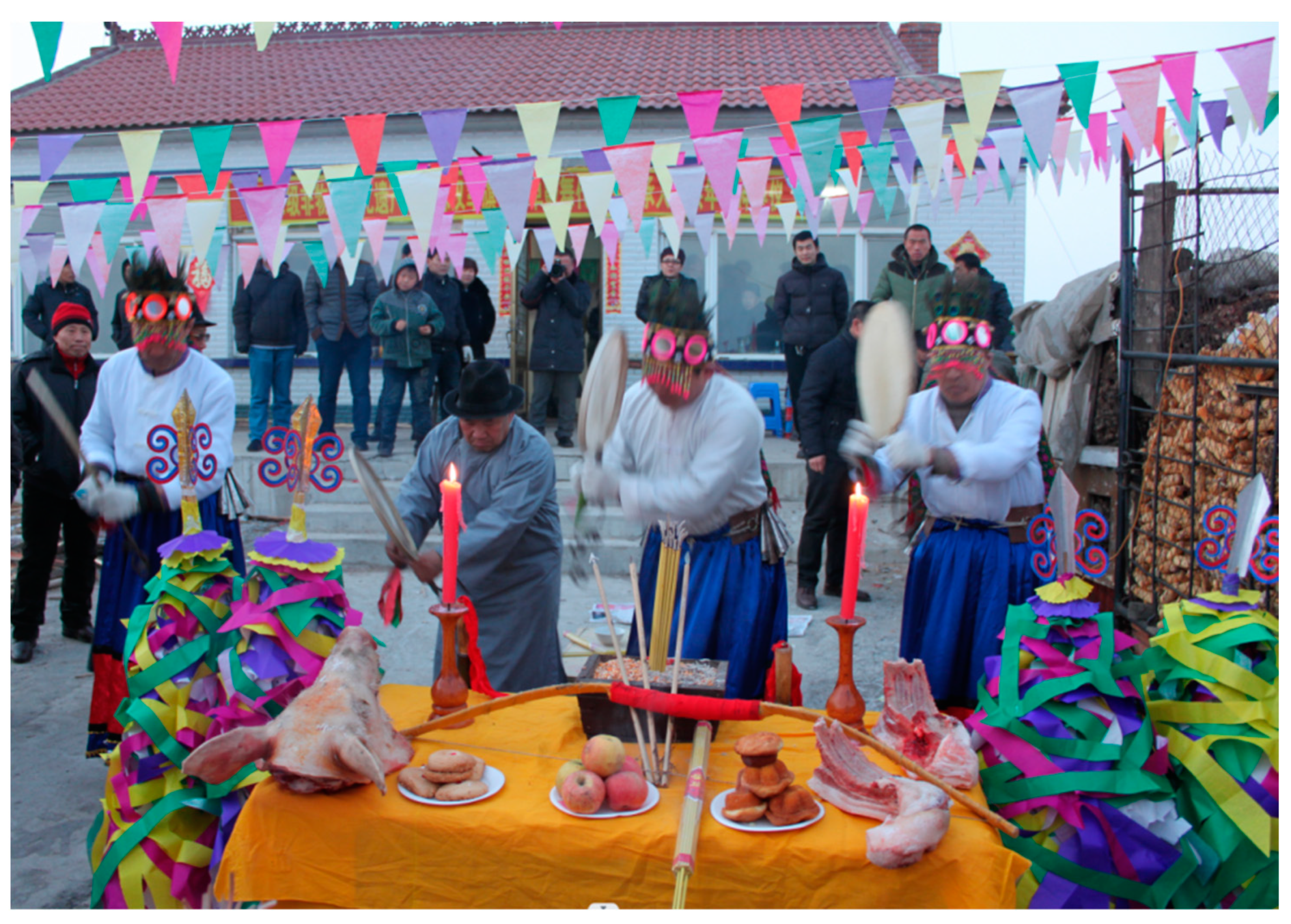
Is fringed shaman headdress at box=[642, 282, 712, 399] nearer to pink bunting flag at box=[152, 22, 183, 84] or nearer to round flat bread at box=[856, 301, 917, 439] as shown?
round flat bread at box=[856, 301, 917, 439]

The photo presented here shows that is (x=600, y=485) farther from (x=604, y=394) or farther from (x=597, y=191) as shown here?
(x=597, y=191)

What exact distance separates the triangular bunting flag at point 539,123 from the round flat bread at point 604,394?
173cm

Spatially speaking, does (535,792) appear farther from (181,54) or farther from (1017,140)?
(181,54)

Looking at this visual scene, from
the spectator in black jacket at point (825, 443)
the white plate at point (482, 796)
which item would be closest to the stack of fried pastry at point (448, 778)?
the white plate at point (482, 796)

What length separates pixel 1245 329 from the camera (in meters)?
4.02

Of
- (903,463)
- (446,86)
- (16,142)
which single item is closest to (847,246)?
(446,86)

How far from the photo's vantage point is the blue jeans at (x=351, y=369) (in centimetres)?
871

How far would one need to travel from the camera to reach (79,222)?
17.6 ft

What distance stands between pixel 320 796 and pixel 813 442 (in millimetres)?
4283

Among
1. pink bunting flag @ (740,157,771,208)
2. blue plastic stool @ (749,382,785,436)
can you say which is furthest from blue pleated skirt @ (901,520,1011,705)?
blue plastic stool @ (749,382,785,436)

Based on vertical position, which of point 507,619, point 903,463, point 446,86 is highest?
point 446,86

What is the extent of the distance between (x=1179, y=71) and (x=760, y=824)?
3.75 m

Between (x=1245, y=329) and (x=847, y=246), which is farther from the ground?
(x=847, y=246)

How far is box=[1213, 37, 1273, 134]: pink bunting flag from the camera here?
3.65 m
